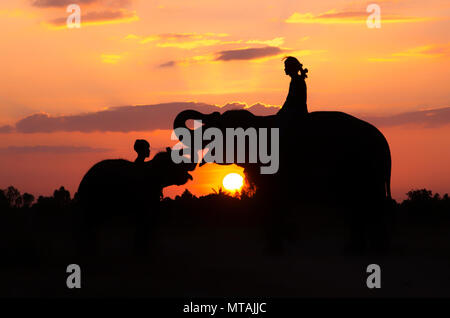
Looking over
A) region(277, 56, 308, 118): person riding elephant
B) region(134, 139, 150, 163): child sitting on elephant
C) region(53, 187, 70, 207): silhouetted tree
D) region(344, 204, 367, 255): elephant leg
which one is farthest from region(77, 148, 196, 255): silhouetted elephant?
region(53, 187, 70, 207): silhouetted tree

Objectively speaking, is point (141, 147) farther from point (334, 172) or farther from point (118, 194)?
point (334, 172)

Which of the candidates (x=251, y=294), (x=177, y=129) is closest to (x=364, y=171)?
(x=177, y=129)

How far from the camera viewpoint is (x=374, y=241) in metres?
16.9

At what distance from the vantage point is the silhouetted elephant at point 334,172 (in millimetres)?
16844

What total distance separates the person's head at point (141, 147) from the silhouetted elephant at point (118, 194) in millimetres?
294

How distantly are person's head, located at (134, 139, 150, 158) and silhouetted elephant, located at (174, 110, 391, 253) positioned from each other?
2681mm

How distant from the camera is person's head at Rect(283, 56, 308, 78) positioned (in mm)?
16297

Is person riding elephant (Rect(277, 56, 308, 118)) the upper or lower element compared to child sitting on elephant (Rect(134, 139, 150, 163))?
upper

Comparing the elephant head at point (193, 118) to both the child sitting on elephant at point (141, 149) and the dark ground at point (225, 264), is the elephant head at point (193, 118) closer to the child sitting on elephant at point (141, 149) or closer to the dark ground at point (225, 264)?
the child sitting on elephant at point (141, 149)

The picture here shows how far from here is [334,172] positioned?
16875 millimetres

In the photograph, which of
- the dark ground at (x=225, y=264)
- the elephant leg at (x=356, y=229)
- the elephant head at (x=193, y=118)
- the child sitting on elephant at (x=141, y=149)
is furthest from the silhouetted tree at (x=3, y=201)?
the elephant leg at (x=356, y=229)

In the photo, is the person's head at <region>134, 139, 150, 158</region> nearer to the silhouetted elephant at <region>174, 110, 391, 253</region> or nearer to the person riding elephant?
the silhouetted elephant at <region>174, 110, 391, 253</region>
